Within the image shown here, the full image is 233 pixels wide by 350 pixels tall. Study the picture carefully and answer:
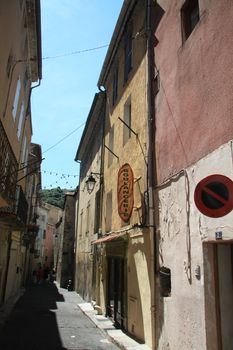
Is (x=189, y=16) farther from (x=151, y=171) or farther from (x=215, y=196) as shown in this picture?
(x=215, y=196)

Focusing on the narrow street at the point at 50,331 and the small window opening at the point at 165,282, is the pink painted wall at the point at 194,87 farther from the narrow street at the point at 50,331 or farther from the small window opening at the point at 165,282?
the narrow street at the point at 50,331

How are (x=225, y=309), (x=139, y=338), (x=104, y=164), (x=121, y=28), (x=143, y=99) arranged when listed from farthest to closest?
(x=104, y=164) < (x=121, y=28) < (x=143, y=99) < (x=139, y=338) < (x=225, y=309)

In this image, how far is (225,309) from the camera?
19.2ft

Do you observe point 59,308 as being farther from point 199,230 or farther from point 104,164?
point 199,230

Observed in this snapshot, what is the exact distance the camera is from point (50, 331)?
10844mm

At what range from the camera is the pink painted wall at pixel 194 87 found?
5996 millimetres

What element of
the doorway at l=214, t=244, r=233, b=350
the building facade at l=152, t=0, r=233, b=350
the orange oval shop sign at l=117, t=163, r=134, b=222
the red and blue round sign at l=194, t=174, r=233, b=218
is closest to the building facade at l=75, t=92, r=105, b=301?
the orange oval shop sign at l=117, t=163, r=134, b=222

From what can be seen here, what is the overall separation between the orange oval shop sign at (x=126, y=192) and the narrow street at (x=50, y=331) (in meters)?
3.53

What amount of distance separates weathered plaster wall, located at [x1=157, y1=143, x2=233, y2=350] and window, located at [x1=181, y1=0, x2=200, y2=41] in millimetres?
3169

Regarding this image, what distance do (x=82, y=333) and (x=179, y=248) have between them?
5300 millimetres

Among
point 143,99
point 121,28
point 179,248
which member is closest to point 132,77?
point 143,99

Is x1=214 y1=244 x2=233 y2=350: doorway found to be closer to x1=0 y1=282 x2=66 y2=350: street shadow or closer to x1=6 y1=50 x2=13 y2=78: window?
x1=0 y1=282 x2=66 y2=350: street shadow

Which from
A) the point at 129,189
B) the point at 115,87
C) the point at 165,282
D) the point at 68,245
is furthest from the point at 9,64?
the point at 68,245

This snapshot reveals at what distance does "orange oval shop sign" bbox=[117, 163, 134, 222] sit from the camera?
10727mm
